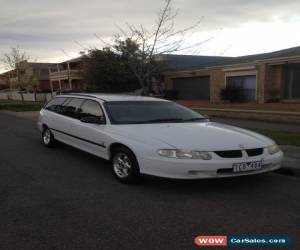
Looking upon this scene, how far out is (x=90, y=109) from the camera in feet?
Result: 22.9

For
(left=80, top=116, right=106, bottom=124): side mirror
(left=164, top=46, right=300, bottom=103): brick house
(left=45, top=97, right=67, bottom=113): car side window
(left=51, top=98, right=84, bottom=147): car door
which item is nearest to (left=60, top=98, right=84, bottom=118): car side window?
(left=51, top=98, right=84, bottom=147): car door

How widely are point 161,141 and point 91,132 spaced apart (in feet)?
5.84

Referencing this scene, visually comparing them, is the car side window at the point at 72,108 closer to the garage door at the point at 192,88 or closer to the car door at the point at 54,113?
the car door at the point at 54,113

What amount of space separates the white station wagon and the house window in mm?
18006

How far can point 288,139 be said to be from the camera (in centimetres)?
918

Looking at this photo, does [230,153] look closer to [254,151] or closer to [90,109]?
[254,151]

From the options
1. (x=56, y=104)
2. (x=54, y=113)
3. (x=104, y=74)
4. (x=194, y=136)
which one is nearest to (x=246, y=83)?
(x=104, y=74)

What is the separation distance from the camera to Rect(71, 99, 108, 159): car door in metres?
6.15

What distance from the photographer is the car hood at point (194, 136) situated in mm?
5086

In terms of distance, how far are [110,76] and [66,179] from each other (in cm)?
2711

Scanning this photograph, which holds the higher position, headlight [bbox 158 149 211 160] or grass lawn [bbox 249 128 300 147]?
headlight [bbox 158 149 211 160]

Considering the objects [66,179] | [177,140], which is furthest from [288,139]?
[66,179]

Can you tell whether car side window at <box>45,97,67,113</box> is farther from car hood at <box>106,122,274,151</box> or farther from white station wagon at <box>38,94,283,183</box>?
car hood at <box>106,122,274,151</box>

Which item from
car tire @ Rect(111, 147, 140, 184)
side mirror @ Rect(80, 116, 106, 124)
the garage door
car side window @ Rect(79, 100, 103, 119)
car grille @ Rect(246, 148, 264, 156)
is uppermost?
car side window @ Rect(79, 100, 103, 119)
